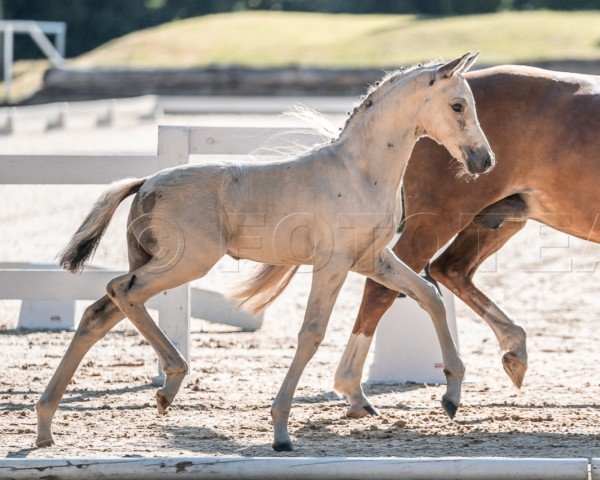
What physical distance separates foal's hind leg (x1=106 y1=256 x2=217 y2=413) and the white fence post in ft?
6.04

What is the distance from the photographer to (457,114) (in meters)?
4.97

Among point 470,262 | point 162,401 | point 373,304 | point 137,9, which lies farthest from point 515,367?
point 137,9

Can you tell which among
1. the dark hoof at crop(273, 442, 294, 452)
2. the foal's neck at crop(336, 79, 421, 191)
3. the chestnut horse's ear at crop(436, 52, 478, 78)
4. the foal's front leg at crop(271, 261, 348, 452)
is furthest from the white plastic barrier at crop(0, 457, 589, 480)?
the chestnut horse's ear at crop(436, 52, 478, 78)

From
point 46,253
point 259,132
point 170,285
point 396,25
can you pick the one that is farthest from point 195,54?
point 170,285

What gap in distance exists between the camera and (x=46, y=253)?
11070mm

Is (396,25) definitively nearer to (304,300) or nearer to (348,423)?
(304,300)

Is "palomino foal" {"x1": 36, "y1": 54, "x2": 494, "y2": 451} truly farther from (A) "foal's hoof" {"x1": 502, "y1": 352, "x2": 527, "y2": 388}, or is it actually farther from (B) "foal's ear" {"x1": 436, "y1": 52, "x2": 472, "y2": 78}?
(A) "foal's hoof" {"x1": 502, "y1": 352, "x2": 527, "y2": 388}

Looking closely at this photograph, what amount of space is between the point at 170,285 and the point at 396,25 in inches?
1227

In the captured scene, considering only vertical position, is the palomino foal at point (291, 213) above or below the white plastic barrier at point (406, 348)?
above

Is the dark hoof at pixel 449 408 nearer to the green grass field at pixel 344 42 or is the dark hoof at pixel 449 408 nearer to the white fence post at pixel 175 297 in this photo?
the white fence post at pixel 175 297

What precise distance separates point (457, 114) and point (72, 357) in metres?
2.09

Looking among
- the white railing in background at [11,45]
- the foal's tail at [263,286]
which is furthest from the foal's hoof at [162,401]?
the white railing in background at [11,45]

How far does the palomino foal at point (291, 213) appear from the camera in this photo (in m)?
4.99

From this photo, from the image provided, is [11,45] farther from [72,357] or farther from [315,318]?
[315,318]
